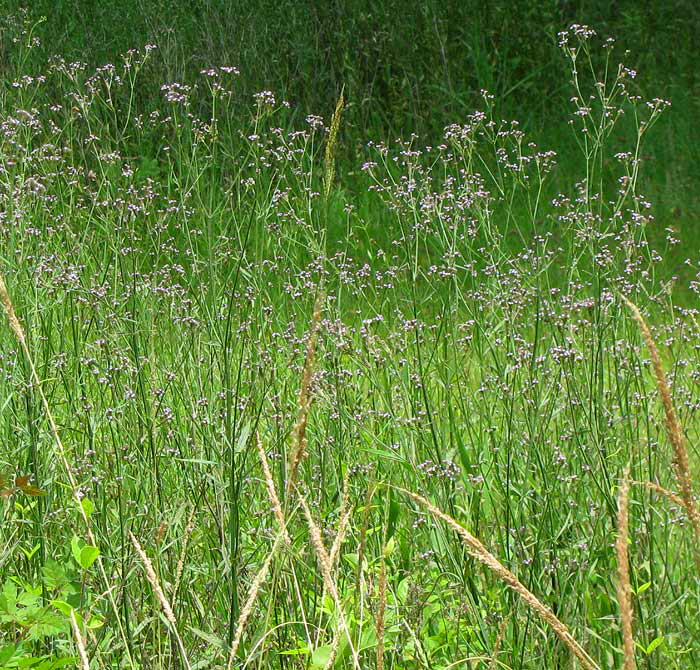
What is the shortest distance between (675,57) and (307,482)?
706 cm

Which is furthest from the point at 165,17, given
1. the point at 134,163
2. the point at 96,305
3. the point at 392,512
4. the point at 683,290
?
the point at 392,512

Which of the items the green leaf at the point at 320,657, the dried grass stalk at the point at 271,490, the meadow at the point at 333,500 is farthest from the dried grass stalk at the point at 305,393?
the meadow at the point at 333,500

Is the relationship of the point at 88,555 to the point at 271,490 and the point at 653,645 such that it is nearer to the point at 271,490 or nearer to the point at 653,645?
the point at 271,490

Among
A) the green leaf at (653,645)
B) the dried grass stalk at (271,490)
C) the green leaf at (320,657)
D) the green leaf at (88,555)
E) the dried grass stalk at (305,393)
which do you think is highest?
the dried grass stalk at (305,393)

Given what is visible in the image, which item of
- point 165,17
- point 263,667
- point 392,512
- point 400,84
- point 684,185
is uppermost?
point 165,17

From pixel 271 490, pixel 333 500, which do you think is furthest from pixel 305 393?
pixel 333 500

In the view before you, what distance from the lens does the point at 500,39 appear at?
8.78 meters

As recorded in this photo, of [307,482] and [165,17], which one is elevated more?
[165,17]

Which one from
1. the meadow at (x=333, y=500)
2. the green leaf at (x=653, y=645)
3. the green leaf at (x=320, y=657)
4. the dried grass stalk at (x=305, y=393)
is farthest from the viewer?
the meadow at (x=333, y=500)

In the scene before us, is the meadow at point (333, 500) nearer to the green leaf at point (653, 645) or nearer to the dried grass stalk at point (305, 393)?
the green leaf at point (653, 645)

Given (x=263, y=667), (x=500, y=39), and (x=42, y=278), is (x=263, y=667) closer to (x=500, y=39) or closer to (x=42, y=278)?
(x=42, y=278)

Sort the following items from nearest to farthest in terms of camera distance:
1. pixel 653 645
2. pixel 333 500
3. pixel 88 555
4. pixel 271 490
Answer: pixel 271 490
pixel 88 555
pixel 653 645
pixel 333 500

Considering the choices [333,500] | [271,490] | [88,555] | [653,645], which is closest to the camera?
[271,490]

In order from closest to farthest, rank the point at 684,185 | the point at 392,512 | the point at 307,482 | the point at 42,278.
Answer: the point at 392,512
the point at 307,482
the point at 42,278
the point at 684,185
